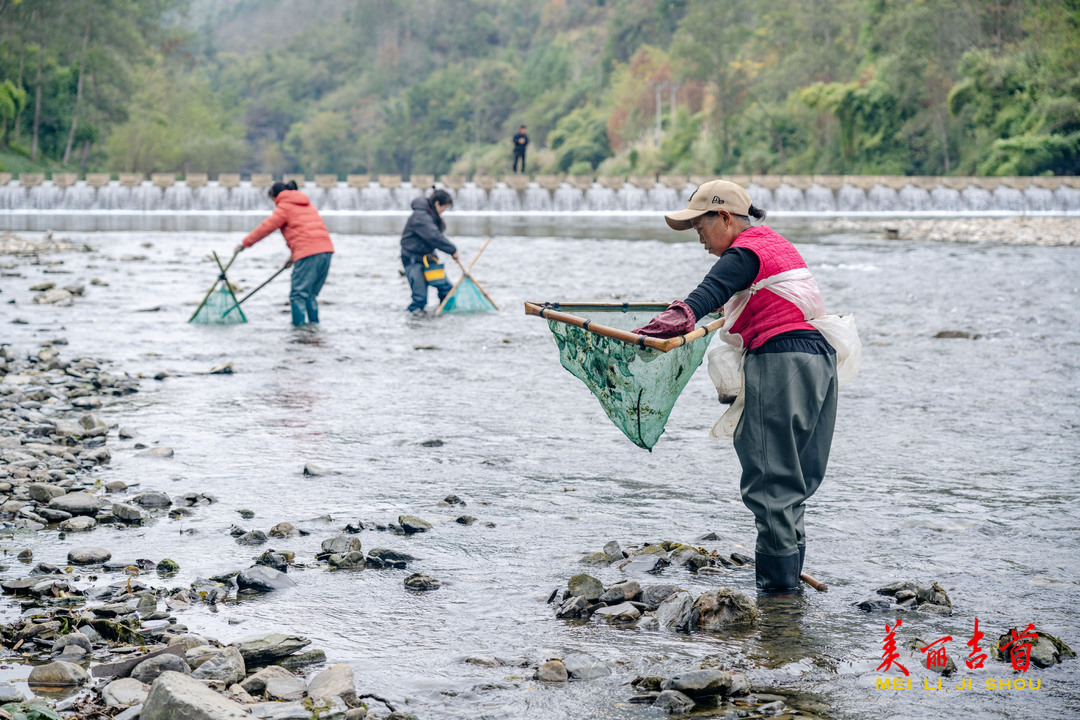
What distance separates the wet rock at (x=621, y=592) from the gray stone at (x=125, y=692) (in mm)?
1757

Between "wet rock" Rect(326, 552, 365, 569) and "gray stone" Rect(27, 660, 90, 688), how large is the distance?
4.60 ft

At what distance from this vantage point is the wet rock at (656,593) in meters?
4.42

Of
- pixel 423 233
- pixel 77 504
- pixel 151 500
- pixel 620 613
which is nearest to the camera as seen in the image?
pixel 620 613

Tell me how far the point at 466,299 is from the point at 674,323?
33.1ft

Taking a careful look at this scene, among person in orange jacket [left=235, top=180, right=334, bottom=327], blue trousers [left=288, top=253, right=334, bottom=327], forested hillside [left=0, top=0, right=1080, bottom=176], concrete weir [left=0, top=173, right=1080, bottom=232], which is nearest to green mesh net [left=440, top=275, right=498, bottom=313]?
blue trousers [left=288, top=253, right=334, bottom=327]

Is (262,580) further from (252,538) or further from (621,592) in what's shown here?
(621,592)

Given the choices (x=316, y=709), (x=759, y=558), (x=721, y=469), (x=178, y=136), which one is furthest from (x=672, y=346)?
(x=178, y=136)

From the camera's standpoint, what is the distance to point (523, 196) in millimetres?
40156

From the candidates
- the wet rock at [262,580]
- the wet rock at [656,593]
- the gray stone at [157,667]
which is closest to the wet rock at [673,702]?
the wet rock at [656,593]

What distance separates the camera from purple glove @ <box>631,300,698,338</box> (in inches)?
156

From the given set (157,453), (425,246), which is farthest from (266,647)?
(425,246)

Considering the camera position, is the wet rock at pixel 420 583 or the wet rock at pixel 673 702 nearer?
the wet rock at pixel 673 702

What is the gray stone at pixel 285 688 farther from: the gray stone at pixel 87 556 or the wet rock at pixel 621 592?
the gray stone at pixel 87 556

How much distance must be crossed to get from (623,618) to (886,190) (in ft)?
121
